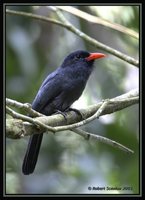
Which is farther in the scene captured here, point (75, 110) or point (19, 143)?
point (19, 143)

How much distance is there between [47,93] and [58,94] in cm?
11

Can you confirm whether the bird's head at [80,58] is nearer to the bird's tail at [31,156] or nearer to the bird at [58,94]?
the bird at [58,94]

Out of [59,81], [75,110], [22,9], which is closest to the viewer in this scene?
[75,110]

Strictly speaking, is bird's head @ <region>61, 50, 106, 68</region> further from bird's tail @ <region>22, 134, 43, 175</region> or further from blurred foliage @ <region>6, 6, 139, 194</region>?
bird's tail @ <region>22, 134, 43, 175</region>

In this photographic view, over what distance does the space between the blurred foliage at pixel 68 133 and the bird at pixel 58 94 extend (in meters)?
0.60

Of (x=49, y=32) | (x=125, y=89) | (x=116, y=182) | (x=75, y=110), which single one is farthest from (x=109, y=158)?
(x=49, y=32)

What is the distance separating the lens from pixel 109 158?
17.8 ft

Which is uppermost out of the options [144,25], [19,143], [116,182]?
[144,25]

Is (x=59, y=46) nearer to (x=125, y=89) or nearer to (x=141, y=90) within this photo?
(x=125, y=89)

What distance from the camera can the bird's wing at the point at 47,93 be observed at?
470cm

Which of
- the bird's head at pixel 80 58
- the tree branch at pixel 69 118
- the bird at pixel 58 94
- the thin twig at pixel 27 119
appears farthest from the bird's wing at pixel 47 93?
the thin twig at pixel 27 119

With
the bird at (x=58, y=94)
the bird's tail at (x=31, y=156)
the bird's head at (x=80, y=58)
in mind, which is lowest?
the bird's tail at (x=31, y=156)

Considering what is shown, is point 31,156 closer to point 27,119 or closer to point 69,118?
point 69,118

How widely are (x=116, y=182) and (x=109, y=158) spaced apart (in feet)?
1.38
